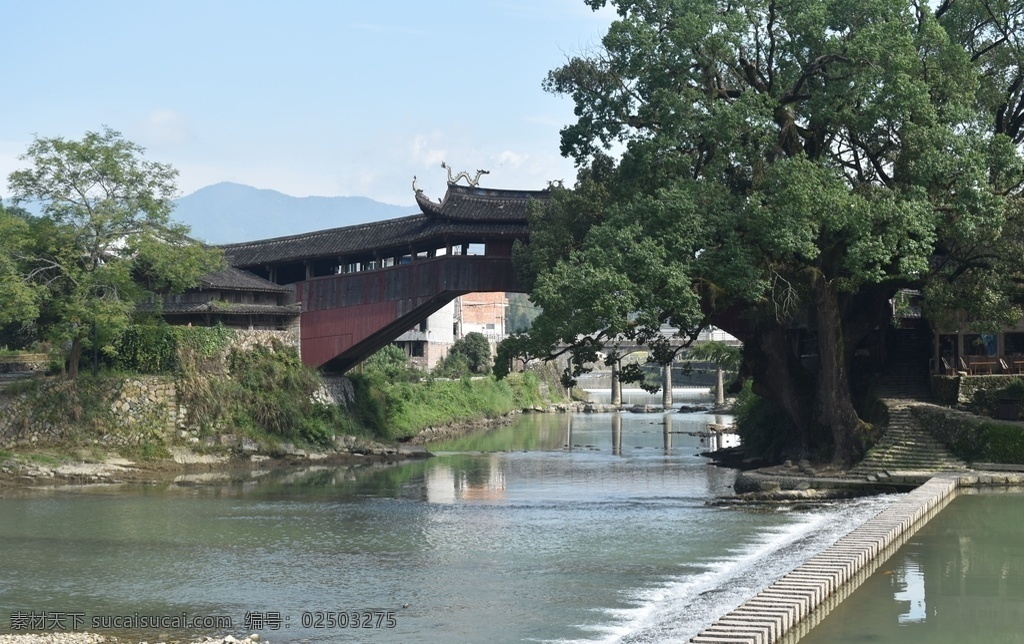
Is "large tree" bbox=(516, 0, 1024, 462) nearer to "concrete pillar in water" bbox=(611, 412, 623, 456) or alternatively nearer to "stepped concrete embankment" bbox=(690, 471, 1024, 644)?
"stepped concrete embankment" bbox=(690, 471, 1024, 644)

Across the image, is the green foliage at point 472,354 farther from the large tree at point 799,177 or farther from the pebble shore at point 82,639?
the pebble shore at point 82,639

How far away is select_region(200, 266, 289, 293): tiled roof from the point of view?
43.2 metres

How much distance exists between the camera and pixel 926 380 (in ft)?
113

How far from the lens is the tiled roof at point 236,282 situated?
1699 inches

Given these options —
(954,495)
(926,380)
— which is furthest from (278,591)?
(926,380)

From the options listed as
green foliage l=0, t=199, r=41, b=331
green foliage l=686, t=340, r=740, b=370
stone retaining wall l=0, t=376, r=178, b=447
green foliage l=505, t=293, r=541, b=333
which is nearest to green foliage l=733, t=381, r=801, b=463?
green foliage l=686, t=340, r=740, b=370

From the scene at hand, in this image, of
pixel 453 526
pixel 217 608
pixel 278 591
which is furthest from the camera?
pixel 453 526

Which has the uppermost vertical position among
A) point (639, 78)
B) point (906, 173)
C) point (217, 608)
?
point (639, 78)

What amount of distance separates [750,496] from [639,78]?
35.2 ft

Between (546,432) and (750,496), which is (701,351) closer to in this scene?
(546,432)

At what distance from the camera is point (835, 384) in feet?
102

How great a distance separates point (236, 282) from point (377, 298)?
517 centimetres

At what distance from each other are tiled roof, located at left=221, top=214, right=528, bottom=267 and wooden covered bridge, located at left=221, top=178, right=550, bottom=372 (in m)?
0.04

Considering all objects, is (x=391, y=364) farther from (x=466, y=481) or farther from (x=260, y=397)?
(x=466, y=481)
